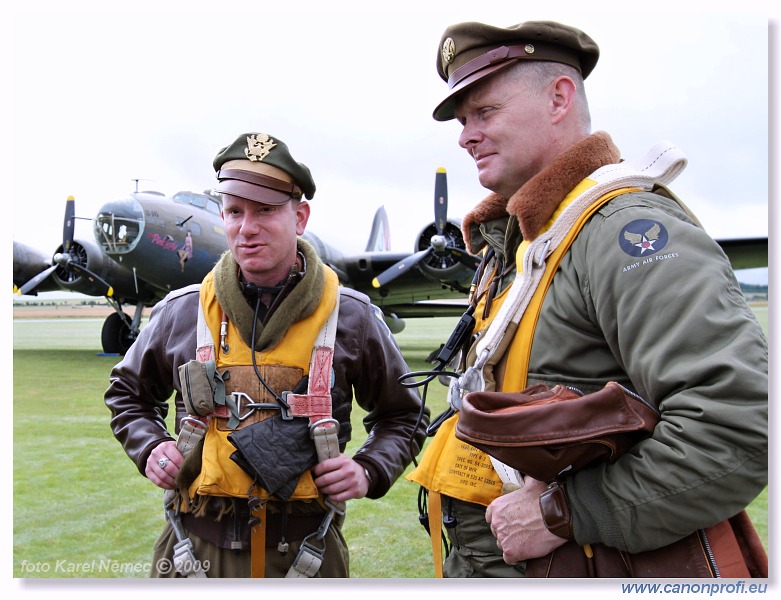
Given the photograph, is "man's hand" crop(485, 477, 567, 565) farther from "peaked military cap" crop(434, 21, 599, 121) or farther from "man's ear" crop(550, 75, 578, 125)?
"peaked military cap" crop(434, 21, 599, 121)

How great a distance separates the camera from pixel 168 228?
14562 millimetres

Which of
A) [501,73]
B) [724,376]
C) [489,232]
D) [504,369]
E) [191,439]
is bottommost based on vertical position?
[191,439]

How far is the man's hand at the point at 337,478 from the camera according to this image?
7.37ft

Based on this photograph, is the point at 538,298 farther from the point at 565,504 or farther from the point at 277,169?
the point at 277,169

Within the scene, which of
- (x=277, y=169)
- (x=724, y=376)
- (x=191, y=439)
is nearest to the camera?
(x=724, y=376)

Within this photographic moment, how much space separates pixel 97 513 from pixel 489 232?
405 centimetres

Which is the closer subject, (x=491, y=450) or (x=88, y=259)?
(x=491, y=450)

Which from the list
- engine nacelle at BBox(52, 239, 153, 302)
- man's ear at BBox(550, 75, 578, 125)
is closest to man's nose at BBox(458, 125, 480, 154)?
man's ear at BBox(550, 75, 578, 125)

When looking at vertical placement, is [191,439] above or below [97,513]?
above

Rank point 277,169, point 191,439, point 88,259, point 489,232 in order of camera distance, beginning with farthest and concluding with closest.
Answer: point 88,259 < point 277,169 < point 191,439 < point 489,232

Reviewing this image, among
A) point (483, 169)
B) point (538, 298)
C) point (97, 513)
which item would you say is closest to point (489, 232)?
point (483, 169)

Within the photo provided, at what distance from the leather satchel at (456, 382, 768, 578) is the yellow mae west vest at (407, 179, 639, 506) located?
13cm

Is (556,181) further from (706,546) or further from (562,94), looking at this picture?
(706,546)

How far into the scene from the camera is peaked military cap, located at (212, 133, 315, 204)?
2.45 metres
